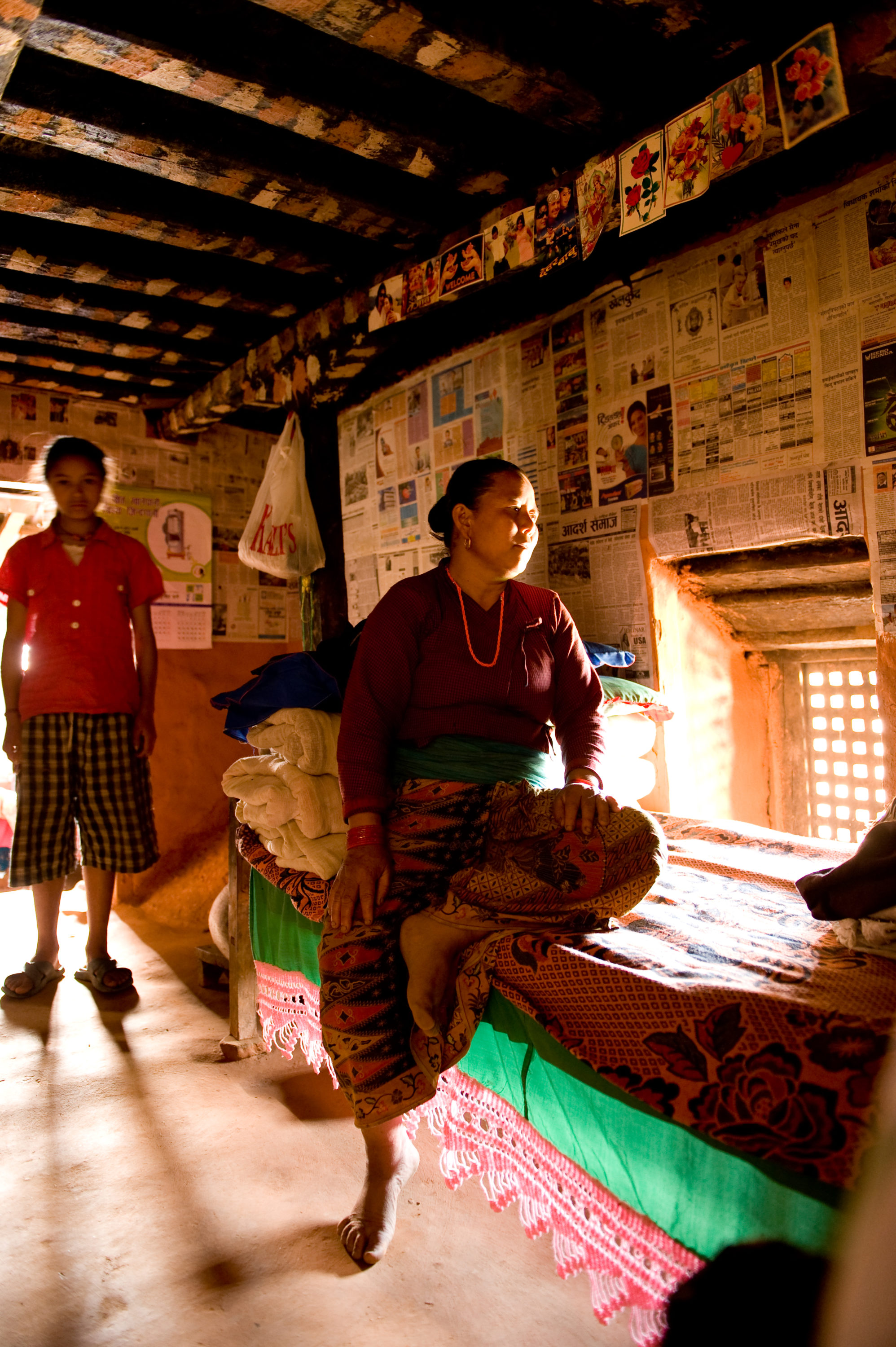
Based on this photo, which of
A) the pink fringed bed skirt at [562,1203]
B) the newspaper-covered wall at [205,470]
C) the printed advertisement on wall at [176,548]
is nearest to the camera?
the pink fringed bed skirt at [562,1203]

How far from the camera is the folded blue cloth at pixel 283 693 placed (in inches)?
79.7

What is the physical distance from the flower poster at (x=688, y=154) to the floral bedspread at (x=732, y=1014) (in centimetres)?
148

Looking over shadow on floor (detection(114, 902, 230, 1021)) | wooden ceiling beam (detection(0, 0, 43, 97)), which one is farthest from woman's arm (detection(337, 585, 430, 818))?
shadow on floor (detection(114, 902, 230, 1021))

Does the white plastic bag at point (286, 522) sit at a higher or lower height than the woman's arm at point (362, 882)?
higher

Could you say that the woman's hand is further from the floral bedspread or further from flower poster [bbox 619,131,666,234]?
flower poster [bbox 619,131,666,234]

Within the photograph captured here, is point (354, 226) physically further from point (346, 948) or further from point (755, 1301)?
point (755, 1301)

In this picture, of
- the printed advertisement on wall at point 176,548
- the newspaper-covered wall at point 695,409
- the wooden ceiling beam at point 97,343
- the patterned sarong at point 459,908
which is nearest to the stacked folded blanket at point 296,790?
the patterned sarong at point 459,908

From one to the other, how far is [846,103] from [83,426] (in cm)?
359

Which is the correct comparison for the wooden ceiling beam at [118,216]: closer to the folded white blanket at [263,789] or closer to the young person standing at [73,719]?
the young person standing at [73,719]

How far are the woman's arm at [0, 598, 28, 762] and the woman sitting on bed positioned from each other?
1.78m

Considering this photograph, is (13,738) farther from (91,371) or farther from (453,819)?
(453,819)

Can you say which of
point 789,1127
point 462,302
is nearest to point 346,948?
point 789,1127

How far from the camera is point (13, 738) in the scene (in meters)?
2.80

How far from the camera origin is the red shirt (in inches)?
109
